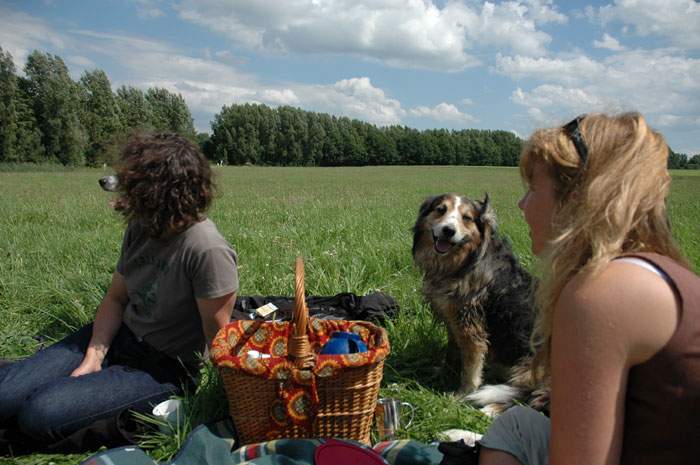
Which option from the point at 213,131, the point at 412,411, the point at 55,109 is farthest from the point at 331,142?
the point at 412,411

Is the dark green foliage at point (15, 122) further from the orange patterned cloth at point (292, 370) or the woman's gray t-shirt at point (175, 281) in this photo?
the orange patterned cloth at point (292, 370)

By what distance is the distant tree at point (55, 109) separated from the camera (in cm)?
4600

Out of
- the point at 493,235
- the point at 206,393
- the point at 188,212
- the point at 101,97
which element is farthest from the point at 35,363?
the point at 101,97

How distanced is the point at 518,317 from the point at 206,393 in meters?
2.26

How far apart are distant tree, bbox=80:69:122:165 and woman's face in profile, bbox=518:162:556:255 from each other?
2165 inches

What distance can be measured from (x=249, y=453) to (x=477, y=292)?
2.11 meters

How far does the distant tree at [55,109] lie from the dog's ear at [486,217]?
49549 millimetres

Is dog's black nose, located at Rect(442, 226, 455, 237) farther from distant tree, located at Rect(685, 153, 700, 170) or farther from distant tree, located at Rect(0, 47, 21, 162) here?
distant tree, located at Rect(685, 153, 700, 170)

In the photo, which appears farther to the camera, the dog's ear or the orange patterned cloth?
the dog's ear

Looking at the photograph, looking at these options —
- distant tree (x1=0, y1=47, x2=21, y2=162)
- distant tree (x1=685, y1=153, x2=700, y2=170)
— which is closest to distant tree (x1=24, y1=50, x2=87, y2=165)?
distant tree (x1=0, y1=47, x2=21, y2=162)

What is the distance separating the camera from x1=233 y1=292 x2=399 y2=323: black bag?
4.29 meters

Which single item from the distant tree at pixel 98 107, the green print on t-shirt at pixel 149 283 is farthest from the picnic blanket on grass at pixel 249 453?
the distant tree at pixel 98 107

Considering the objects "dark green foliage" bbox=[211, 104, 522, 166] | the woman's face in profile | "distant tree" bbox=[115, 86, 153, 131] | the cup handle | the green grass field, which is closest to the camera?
the woman's face in profile

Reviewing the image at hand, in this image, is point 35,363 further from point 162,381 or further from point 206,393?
point 206,393
